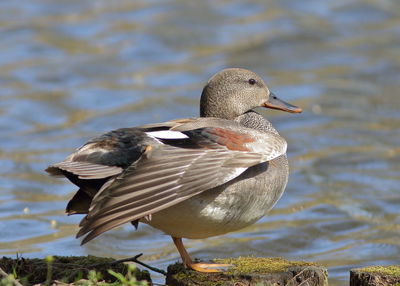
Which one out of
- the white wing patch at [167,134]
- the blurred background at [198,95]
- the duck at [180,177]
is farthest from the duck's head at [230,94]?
the blurred background at [198,95]

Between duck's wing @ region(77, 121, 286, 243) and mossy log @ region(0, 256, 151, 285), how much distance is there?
1.86ft

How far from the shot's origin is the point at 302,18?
16953mm

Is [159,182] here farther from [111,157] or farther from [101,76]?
[101,76]

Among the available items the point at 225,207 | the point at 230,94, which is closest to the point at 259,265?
the point at 225,207

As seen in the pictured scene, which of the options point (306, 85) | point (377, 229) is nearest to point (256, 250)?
point (377, 229)

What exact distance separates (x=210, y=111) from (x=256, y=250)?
270 cm

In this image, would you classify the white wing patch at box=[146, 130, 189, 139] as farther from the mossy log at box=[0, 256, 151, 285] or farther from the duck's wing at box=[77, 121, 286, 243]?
the mossy log at box=[0, 256, 151, 285]

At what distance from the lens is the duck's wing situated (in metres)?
5.12

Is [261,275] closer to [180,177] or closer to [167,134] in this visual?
[180,177]

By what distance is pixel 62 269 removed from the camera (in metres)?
5.69

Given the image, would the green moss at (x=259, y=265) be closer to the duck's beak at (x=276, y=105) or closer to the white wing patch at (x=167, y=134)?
the white wing patch at (x=167, y=134)

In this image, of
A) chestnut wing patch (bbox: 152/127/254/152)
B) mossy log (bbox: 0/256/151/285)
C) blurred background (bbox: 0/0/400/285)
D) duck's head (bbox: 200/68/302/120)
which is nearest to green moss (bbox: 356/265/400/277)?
chestnut wing patch (bbox: 152/127/254/152)

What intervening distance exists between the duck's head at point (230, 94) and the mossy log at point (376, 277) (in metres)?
1.89

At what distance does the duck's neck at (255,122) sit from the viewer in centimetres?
662
